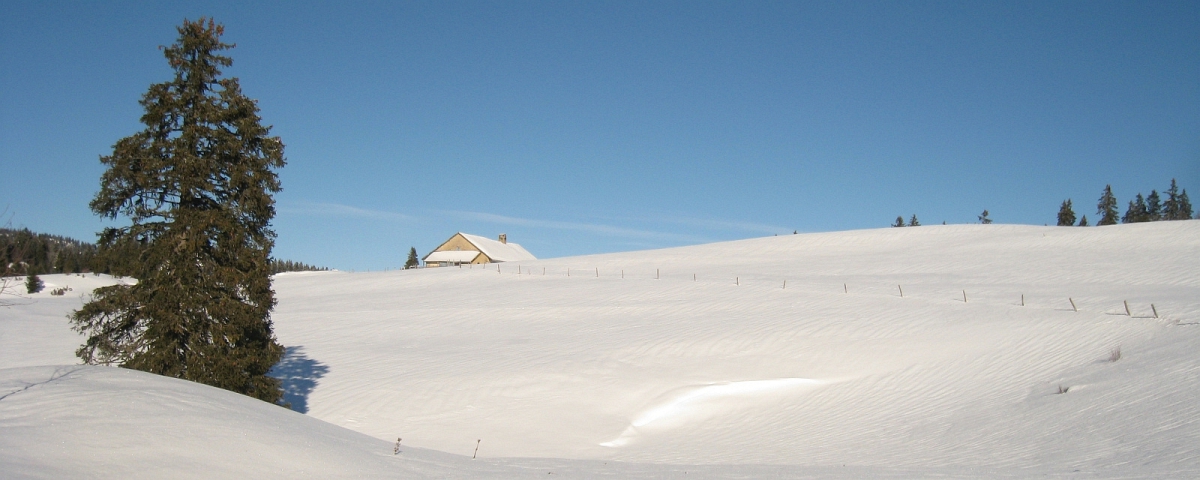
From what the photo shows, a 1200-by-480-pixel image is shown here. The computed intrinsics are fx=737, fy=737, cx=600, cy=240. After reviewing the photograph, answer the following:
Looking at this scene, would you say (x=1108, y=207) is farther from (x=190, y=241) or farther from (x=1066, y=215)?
(x=190, y=241)

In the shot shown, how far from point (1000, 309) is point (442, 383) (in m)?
18.9

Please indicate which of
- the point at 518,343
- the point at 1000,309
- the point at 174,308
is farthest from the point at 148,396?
the point at 1000,309

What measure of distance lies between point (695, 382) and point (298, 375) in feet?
39.8

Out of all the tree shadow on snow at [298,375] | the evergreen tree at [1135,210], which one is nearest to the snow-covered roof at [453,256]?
the tree shadow on snow at [298,375]

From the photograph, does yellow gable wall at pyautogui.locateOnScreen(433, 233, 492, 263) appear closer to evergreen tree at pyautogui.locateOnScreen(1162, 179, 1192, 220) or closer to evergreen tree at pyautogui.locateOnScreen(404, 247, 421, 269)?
evergreen tree at pyautogui.locateOnScreen(404, 247, 421, 269)

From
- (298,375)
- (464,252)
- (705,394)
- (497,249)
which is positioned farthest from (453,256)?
(705,394)

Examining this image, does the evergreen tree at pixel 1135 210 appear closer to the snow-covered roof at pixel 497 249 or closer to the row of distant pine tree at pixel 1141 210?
the row of distant pine tree at pixel 1141 210

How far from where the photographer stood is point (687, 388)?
65.3ft

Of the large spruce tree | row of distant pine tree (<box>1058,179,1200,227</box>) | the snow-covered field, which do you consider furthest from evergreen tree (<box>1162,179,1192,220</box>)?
the large spruce tree

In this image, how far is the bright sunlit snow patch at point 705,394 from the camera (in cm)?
1838

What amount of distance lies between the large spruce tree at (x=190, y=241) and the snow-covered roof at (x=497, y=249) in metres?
63.5

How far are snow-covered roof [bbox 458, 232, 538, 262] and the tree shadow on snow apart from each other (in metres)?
53.9

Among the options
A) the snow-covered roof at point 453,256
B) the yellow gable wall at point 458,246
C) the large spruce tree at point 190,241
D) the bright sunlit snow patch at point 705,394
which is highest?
the yellow gable wall at point 458,246

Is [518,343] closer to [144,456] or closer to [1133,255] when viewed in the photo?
[144,456]
